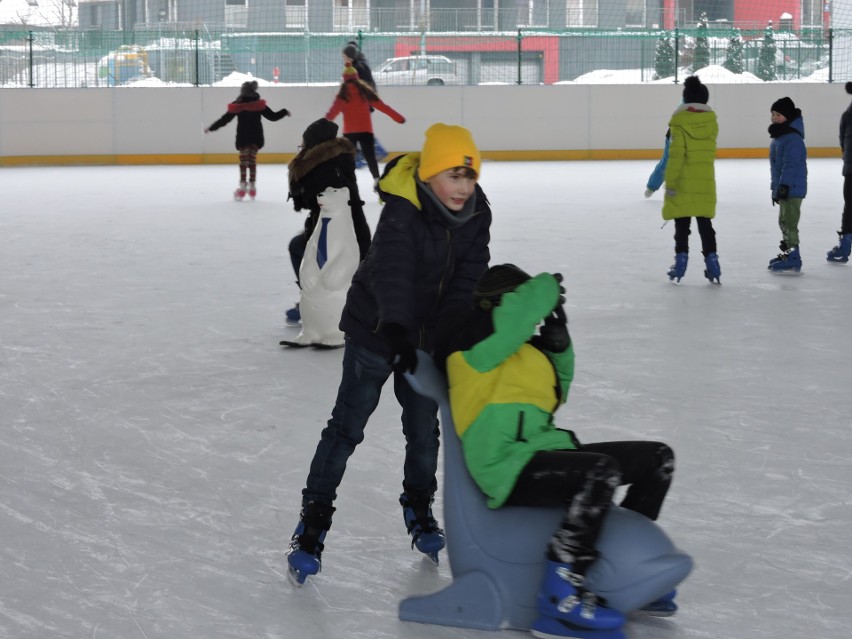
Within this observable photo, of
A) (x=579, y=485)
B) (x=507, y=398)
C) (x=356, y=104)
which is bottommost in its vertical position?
(x=579, y=485)

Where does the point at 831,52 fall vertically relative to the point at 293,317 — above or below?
above

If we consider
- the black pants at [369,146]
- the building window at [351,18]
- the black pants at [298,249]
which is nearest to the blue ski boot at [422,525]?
the black pants at [298,249]

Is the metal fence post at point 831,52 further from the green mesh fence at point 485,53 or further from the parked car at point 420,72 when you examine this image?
the parked car at point 420,72

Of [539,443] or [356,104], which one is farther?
[356,104]

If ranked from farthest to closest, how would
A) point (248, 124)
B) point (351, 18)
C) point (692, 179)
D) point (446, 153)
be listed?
point (351, 18) → point (248, 124) → point (692, 179) → point (446, 153)

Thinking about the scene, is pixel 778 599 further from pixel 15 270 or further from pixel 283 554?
pixel 15 270

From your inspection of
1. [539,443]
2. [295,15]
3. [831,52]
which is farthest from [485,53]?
[539,443]

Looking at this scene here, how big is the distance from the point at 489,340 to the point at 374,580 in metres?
0.67

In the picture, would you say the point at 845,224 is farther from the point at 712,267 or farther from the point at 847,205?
the point at 712,267

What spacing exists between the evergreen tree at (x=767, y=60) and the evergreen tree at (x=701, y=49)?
825 millimetres

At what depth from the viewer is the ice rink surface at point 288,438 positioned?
2.62 metres

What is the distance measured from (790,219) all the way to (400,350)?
5.63 meters

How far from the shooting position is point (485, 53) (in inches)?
795

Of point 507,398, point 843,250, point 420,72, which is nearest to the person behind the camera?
point 507,398
